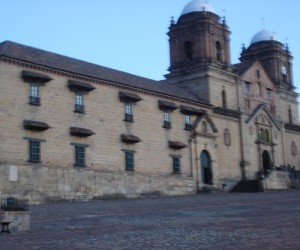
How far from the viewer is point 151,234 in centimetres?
1482

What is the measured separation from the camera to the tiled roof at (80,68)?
35281 millimetres

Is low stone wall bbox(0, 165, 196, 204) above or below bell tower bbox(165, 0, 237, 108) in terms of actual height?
below

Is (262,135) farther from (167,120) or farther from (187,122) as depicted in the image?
(167,120)

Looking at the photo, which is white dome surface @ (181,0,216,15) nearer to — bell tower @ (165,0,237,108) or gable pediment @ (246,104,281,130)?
bell tower @ (165,0,237,108)

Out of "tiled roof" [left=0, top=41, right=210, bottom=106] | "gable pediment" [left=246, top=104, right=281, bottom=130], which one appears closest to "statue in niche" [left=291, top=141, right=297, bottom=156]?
"gable pediment" [left=246, top=104, right=281, bottom=130]

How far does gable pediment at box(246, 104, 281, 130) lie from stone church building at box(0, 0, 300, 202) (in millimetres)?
103

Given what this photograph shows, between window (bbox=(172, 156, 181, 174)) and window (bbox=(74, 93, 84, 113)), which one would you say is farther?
window (bbox=(172, 156, 181, 174))

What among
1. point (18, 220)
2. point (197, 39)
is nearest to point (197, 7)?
point (197, 39)

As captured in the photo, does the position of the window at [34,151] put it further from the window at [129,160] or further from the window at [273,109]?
the window at [273,109]

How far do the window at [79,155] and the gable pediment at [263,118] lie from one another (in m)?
21.9

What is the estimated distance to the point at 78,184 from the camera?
35.8 meters

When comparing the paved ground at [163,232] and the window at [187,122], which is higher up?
the window at [187,122]

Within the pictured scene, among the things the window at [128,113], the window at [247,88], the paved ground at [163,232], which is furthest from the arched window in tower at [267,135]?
the paved ground at [163,232]

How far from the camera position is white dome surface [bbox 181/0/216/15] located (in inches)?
2105
